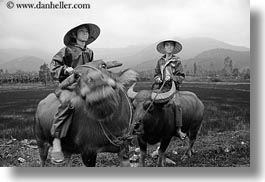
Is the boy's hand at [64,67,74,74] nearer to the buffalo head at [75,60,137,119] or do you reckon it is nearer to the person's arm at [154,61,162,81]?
the buffalo head at [75,60,137,119]

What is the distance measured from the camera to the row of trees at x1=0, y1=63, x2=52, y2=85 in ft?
11.3

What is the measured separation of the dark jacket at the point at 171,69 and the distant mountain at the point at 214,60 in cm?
6

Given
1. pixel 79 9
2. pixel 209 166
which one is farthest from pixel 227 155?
pixel 79 9

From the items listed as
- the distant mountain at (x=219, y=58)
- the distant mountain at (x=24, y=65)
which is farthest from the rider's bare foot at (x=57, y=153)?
the distant mountain at (x=219, y=58)

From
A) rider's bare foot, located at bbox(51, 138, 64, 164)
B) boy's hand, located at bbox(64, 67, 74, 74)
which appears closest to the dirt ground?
rider's bare foot, located at bbox(51, 138, 64, 164)

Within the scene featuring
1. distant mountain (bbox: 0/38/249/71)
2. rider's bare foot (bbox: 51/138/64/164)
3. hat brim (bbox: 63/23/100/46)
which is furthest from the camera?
distant mountain (bbox: 0/38/249/71)

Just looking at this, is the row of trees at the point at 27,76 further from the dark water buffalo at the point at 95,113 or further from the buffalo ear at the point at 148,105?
the buffalo ear at the point at 148,105

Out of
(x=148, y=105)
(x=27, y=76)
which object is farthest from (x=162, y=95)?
(x=27, y=76)

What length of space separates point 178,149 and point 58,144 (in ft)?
3.58

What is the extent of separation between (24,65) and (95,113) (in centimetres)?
103

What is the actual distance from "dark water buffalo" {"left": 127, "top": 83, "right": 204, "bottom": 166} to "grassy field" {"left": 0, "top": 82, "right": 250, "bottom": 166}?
7 cm

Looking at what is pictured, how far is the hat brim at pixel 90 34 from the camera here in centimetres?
336

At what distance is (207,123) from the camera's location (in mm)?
3623

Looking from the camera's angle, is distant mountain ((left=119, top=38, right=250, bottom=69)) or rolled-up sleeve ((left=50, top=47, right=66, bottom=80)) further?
distant mountain ((left=119, top=38, right=250, bottom=69))
